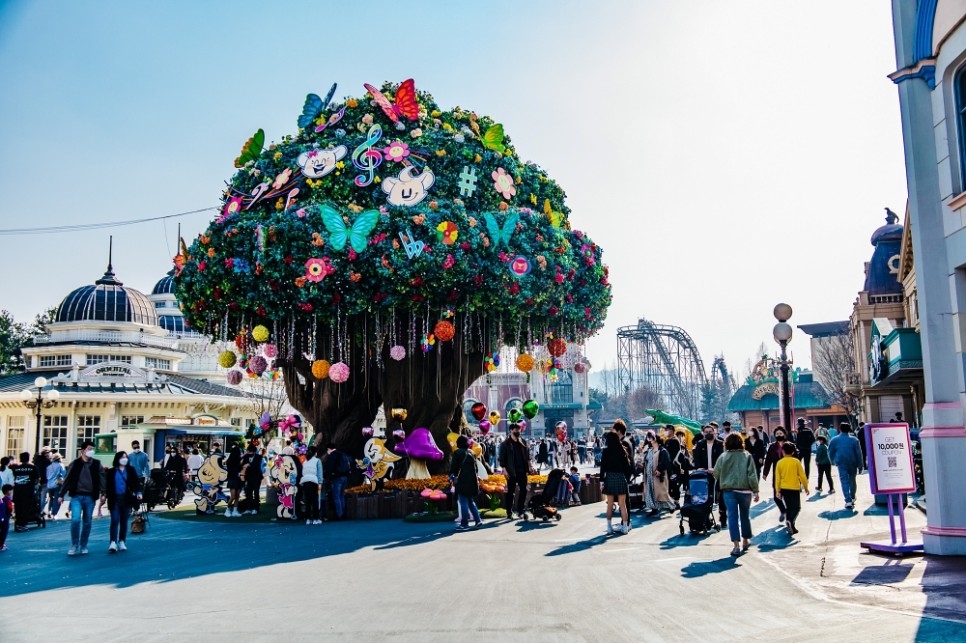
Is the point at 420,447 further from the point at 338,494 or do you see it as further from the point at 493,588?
the point at 493,588

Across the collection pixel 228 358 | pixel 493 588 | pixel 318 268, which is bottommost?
pixel 493 588

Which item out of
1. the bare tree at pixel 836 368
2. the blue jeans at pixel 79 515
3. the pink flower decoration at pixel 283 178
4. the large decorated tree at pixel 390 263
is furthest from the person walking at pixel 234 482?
the bare tree at pixel 836 368

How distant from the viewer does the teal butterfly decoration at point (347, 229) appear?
56.3 feet

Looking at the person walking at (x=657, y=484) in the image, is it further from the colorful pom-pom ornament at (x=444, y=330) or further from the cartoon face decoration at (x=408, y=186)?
the cartoon face decoration at (x=408, y=186)

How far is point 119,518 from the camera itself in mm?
12961

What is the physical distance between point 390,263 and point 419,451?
4.16m

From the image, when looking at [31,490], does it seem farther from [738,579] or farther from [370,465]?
[738,579]

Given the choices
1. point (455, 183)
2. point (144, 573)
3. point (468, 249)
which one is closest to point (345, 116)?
point (455, 183)

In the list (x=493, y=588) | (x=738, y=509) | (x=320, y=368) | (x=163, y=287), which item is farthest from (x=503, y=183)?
(x=163, y=287)

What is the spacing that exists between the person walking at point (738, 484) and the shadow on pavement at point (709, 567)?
23.9 inches

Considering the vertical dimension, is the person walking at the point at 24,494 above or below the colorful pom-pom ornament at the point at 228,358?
below

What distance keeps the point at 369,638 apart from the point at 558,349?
1507 cm

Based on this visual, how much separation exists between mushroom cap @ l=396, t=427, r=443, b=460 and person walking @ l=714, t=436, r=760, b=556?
8018mm

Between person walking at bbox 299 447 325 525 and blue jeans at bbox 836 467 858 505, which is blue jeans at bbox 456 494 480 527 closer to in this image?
person walking at bbox 299 447 325 525
